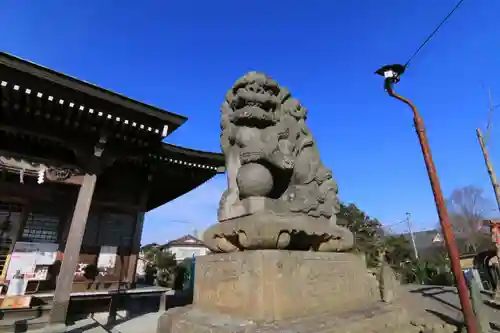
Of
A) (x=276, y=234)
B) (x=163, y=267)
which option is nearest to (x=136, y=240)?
(x=276, y=234)

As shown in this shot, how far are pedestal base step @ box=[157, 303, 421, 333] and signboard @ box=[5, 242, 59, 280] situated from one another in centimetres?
677

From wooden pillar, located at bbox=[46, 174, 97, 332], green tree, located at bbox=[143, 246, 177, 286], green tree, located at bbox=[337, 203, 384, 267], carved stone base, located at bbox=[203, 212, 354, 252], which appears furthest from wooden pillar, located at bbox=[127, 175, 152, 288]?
green tree, located at bbox=[337, 203, 384, 267]

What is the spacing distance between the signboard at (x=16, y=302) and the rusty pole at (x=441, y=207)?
813 cm

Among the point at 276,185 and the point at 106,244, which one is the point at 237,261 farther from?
the point at 106,244

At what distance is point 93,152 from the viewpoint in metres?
6.56

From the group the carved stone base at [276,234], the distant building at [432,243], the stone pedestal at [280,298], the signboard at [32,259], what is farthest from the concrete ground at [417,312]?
the distant building at [432,243]

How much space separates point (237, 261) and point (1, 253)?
8183mm

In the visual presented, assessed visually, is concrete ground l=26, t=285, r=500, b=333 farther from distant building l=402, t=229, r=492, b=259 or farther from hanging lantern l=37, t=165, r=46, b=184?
distant building l=402, t=229, r=492, b=259

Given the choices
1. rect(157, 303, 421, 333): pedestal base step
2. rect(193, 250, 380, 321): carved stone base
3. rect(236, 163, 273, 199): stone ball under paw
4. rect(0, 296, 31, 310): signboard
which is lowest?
rect(0, 296, 31, 310): signboard

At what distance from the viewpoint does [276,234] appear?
2.04 m

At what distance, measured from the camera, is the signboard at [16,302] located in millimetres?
5996

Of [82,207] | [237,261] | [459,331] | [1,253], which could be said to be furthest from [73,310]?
[459,331]

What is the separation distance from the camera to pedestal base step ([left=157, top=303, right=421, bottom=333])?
1.76 meters

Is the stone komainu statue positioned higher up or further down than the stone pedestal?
higher up
